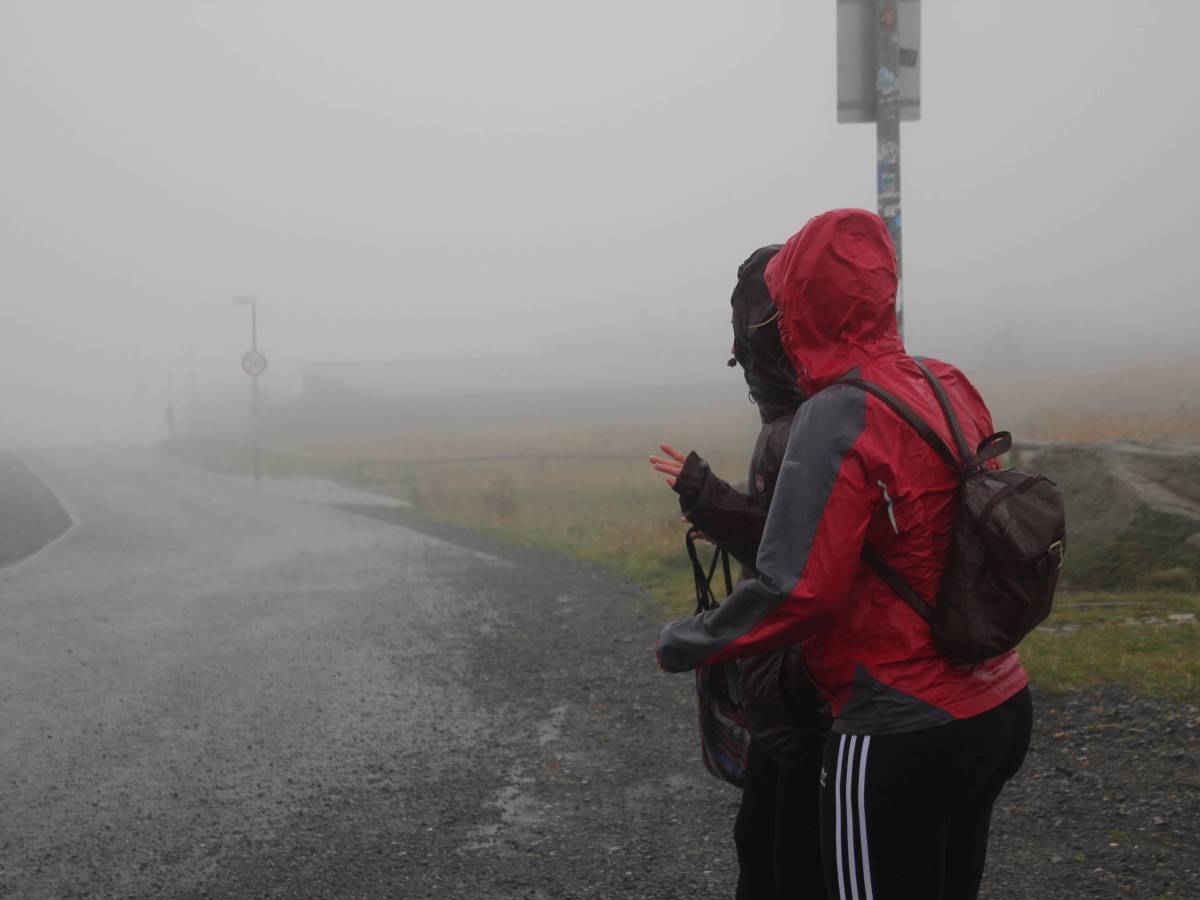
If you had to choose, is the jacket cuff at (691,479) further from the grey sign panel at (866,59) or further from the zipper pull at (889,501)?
the grey sign panel at (866,59)

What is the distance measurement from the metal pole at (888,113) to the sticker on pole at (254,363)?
28771mm

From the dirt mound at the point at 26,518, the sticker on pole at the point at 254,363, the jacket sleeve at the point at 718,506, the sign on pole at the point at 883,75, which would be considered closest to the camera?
the jacket sleeve at the point at 718,506

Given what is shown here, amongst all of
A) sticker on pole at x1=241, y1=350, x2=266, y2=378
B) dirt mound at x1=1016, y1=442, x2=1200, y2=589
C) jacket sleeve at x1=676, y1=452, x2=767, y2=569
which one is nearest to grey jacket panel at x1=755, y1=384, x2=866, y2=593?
jacket sleeve at x1=676, y1=452, x2=767, y2=569

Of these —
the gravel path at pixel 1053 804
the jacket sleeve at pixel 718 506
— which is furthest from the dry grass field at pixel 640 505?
the jacket sleeve at pixel 718 506

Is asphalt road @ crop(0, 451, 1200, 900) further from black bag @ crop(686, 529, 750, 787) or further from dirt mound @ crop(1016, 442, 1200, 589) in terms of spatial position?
dirt mound @ crop(1016, 442, 1200, 589)

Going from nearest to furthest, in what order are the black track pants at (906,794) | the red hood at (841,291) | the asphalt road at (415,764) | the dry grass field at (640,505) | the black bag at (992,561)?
1. the black bag at (992,561)
2. the black track pants at (906,794)
3. the red hood at (841,291)
4. the asphalt road at (415,764)
5. the dry grass field at (640,505)

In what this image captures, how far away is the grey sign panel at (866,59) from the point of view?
21.8 ft

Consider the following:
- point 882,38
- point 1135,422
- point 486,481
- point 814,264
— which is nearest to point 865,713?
point 814,264

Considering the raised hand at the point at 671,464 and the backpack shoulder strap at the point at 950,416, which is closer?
the backpack shoulder strap at the point at 950,416

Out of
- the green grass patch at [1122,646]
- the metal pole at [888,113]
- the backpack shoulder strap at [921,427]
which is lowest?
the green grass patch at [1122,646]

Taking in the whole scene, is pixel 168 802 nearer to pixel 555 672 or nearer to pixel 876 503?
pixel 555 672

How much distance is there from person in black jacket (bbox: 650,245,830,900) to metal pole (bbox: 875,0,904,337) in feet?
12.3

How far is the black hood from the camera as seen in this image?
2977mm

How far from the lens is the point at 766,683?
2787 mm
